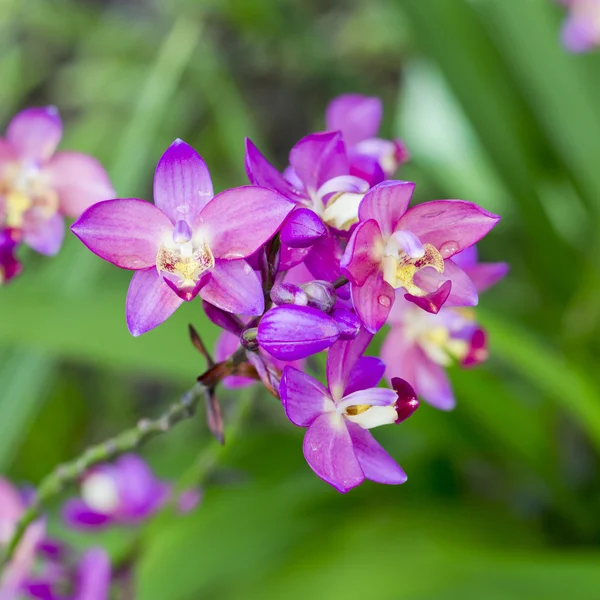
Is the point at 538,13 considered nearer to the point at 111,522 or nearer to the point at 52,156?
the point at 52,156

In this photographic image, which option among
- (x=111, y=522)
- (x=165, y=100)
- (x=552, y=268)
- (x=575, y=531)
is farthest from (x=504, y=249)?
(x=111, y=522)

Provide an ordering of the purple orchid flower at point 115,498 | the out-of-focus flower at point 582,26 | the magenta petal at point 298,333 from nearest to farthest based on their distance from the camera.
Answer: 1. the magenta petal at point 298,333
2. the purple orchid flower at point 115,498
3. the out-of-focus flower at point 582,26

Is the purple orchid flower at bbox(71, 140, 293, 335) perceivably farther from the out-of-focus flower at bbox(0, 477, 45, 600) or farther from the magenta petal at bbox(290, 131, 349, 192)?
the out-of-focus flower at bbox(0, 477, 45, 600)

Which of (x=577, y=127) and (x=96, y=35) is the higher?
(x=96, y=35)

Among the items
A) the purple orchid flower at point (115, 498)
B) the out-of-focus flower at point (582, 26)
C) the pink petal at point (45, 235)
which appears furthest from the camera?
the out-of-focus flower at point (582, 26)

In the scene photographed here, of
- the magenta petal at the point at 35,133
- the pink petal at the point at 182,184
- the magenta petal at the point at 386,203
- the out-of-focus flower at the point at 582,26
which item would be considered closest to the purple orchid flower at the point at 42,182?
the magenta petal at the point at 35,133

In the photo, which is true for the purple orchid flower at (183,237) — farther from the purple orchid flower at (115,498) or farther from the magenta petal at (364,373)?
the purple orchid flower at (115,498)

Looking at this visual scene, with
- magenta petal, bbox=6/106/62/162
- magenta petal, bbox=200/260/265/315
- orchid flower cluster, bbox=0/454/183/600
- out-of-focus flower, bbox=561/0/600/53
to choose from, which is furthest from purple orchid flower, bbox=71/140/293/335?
out-of-focus flower, bbox=561/0/600/53
